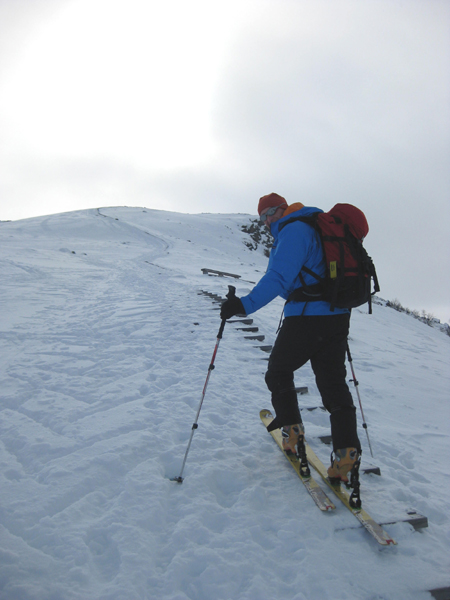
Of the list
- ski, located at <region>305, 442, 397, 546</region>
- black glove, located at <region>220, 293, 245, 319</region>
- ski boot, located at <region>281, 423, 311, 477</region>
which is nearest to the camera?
ski, located at <region>305, 442, 397, 546</region>

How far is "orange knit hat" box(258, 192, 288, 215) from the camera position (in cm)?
312

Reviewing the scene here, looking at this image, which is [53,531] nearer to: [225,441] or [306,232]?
[225,441]

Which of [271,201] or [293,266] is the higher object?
[271,201]

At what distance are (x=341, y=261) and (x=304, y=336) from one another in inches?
25.4

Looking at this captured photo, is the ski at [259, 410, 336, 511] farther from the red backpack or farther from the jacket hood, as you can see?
the jacket hood

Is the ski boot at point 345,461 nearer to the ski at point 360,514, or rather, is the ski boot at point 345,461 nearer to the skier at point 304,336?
the skier at point 304,336

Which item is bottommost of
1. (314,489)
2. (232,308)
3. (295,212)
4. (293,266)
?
(314,489)

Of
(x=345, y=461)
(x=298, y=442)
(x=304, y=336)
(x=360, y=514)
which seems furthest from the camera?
(x=298, y=442)

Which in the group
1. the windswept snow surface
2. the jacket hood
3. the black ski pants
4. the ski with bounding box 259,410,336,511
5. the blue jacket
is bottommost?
the windswept snow surface

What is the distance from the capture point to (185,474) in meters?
3.11

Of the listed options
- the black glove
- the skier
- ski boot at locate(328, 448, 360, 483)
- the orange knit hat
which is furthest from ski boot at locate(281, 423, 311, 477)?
the orange knit hat

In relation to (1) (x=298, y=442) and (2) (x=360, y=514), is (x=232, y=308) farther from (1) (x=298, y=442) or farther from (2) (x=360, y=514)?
(2) (x=360, y=514)

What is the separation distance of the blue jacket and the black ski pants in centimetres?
12

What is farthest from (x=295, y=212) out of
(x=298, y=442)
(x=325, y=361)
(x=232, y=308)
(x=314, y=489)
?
(x=314, y=489)
